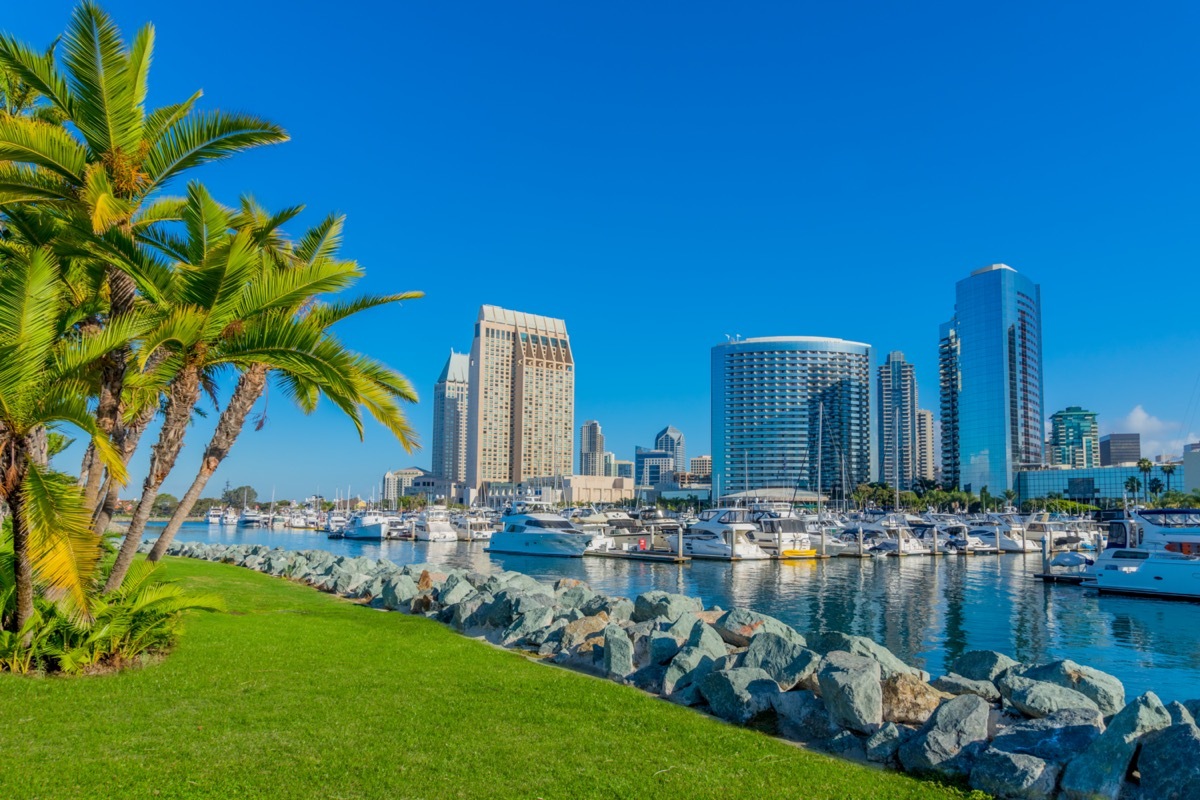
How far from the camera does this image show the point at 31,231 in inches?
424

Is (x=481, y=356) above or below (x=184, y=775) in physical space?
above

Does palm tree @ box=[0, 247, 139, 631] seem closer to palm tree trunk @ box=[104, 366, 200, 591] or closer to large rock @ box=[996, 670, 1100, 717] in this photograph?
palm tree trunk @ box=[104, 366, 200, 591]

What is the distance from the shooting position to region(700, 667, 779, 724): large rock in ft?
32.4

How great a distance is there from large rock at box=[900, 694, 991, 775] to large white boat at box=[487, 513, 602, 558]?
51.2 meters

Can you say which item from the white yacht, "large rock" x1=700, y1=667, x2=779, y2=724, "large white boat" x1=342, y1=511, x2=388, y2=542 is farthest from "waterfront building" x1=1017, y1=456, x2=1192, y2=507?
"large rock" x1=700, y1=667, x2=779, y2=724

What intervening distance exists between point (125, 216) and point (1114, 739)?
12.7 m

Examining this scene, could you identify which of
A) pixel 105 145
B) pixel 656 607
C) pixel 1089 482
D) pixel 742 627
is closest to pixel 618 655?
pixel 742 627

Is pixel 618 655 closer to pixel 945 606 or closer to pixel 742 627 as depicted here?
pixel 742 627

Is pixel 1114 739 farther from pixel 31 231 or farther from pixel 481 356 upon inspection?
pixel 481 356

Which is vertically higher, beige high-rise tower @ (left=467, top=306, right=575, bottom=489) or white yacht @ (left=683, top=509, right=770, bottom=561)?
beige high-rise tower @ (left=467, top=306, right=575, bottom=489)

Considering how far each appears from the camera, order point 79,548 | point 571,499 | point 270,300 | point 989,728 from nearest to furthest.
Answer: point 79,548, point 989,728, point 270,300, point 571,499

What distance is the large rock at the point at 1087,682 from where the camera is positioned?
1100 cm

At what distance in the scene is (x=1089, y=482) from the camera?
14625 centimetres

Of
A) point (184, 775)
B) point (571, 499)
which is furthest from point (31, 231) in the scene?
point (571, 499)
